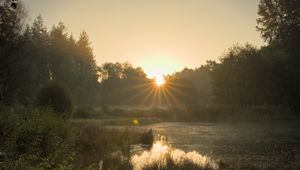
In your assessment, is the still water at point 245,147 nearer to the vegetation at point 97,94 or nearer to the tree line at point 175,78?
the vegetation at point 97,94

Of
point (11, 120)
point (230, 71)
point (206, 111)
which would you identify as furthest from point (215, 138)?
point (230, 71)

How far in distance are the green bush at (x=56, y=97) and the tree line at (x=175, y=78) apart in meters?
3.15

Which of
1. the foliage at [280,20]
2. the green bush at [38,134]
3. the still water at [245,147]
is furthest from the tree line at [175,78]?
the still water at [245,147]

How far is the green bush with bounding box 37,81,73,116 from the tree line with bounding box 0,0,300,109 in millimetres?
3154

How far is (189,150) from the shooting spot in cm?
2430

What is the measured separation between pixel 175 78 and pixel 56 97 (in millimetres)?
54634

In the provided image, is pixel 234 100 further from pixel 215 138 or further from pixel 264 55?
pixel 215 138

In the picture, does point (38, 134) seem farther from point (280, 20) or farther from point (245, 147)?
point (280, 20)

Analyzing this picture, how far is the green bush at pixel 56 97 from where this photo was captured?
38.3 meters

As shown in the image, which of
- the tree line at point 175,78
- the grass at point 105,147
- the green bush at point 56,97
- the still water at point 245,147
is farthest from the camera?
the tree line at point 175,78

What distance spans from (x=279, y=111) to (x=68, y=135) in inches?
1578

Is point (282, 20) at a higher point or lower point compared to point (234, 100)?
higher

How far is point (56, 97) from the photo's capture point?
38.5 meters

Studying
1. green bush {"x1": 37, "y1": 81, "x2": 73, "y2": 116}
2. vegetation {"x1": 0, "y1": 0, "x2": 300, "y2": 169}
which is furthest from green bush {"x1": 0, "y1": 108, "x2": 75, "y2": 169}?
green bush {"x1": 37, "y1": 81, "x2": 73, "y2": 116}
